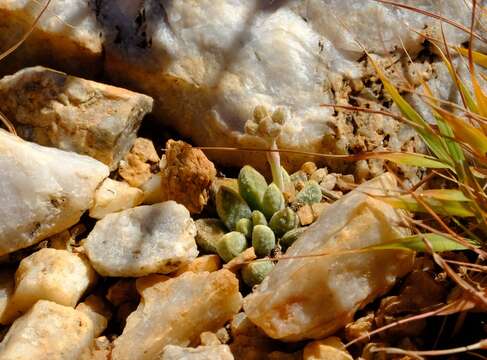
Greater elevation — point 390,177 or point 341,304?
point 390,177

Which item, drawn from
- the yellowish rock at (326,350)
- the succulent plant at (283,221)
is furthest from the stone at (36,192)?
the yellowish rock at (326,350)

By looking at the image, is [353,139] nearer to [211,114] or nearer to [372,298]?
[211,114]

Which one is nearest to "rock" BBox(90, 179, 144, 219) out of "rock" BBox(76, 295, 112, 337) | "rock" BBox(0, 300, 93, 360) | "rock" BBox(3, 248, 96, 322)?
"rock" BBox(3, 248, 96, 322)

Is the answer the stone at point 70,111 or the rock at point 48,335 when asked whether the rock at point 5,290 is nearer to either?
the rock at point 48,335

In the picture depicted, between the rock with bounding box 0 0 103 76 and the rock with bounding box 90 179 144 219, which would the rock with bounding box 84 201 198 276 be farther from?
the rock with bounding box 0 0 103 76

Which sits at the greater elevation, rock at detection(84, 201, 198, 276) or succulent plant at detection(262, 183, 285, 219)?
succulent plant at detection(262, 183, 285, 219)

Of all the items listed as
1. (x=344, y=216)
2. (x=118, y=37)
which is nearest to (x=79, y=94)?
(x=118, y=37)
